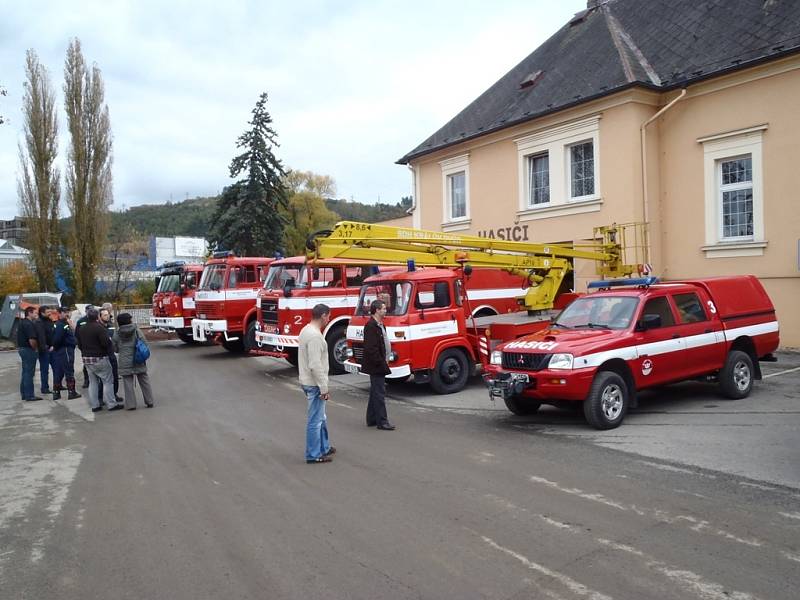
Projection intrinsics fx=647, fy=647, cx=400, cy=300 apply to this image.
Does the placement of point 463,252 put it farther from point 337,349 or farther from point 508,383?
point 508,383

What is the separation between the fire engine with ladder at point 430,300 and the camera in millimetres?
11562

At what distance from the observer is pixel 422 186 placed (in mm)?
24875

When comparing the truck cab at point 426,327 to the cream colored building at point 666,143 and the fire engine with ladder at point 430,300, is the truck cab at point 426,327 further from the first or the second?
the cream colored building at point 666,143

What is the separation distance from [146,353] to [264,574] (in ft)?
25.4

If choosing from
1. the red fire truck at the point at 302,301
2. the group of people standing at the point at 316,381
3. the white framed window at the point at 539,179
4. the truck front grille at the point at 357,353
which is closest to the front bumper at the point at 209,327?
the red fire truck at the point at 302,301

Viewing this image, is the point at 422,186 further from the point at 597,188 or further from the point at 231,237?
the point at 231,237

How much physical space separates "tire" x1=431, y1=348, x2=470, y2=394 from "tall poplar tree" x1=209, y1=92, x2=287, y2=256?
2236cm

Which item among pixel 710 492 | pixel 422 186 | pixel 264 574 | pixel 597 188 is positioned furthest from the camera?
pixel 422 186

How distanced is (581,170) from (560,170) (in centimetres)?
60

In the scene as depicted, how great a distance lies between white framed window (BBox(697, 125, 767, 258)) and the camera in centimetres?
1538

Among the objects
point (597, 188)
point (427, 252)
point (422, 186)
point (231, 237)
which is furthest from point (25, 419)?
point (231, 237)

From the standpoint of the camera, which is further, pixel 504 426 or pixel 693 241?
pixel 693 241

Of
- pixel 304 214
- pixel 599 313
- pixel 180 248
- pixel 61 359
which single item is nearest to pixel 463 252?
pixel 599 313

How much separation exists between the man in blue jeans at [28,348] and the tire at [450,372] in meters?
7.64
